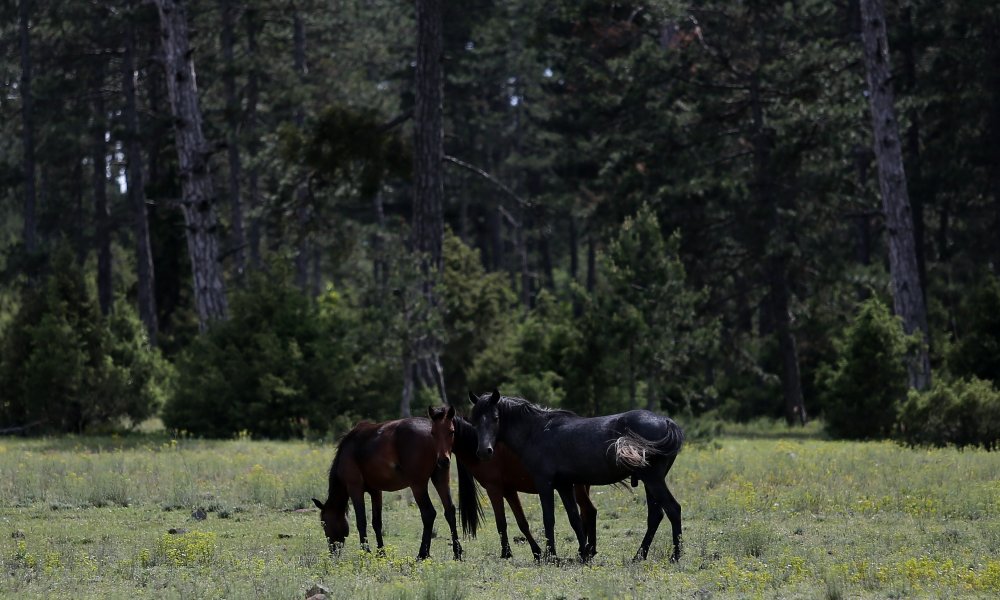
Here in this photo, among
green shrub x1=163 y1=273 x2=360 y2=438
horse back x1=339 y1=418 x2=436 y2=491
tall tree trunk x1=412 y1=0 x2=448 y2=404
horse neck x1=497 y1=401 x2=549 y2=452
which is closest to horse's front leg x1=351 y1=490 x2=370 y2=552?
horse back x1=339 y1=418 x2=436 y2=491

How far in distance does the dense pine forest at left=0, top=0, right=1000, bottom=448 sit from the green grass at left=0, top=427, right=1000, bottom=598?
16.5 ft

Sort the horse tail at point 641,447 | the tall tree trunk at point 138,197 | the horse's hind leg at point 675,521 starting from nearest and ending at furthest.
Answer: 1. the horse tail at point 641,447
2. the horse's hind leg at point 675,521
3. the tall tree trunk at point 138,197

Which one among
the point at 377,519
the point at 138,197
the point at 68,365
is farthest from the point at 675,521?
the point at 138,197

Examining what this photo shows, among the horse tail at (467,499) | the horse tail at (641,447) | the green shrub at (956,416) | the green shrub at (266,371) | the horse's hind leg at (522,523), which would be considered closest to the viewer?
the horse tail at (641,447)

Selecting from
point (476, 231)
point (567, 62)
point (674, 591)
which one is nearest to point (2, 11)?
point (567, 62)

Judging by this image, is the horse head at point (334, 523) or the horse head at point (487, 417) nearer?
the horse head at point (487, 417)

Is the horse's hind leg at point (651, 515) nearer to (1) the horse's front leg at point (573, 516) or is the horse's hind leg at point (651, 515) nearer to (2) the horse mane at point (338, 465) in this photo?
(1) the horse's front leg at point (573, 516)

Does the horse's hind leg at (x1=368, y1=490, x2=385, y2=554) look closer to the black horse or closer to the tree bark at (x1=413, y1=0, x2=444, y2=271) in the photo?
the black horse

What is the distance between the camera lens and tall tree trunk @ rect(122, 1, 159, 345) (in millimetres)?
41906

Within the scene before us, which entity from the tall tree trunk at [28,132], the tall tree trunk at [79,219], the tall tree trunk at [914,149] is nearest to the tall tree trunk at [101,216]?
the tall tree trunk at [79,219]

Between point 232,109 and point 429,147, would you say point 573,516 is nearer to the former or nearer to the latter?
point 429,147

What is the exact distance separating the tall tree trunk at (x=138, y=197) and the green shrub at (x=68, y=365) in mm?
11781

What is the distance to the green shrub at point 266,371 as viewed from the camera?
2747cm

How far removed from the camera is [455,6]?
180 feet
